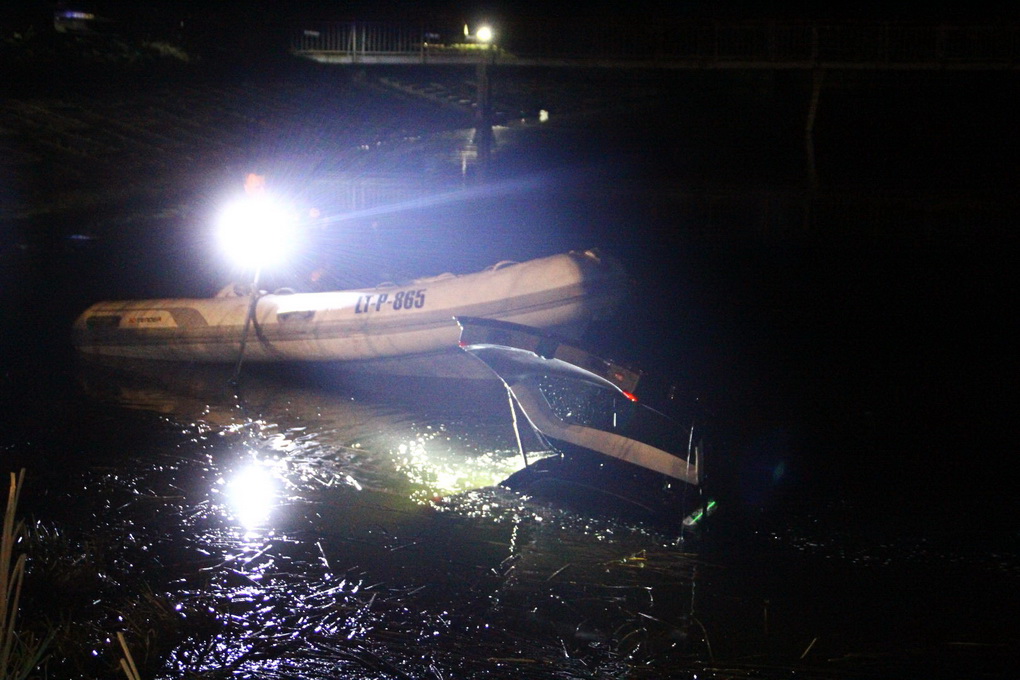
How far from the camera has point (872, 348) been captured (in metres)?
11.3

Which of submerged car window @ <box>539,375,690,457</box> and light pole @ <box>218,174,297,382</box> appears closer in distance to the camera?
submerged car window @ <box>539,375,690,457</box>

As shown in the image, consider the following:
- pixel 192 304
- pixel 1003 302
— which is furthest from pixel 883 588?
pixel 1003 302

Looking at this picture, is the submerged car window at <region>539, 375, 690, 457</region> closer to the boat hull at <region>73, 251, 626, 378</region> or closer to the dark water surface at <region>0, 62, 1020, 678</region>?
the dark water surface at <region>0, 62, 1020, 678</region>

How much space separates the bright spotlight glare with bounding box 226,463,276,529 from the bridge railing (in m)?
18.6

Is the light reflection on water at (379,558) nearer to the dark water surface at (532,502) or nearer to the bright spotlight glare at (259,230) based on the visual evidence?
the dark water surface at (532,502)

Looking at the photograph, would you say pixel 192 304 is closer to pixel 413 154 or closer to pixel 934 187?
pixel 413 154

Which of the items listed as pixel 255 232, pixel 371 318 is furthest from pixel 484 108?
pixel 371 318

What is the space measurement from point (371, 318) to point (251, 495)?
3.43 m

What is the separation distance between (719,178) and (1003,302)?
10322 mm

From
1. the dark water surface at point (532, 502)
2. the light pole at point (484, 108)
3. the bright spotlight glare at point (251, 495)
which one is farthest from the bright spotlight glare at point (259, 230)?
the light pole at point (484, 108)

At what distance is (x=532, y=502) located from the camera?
6.58 m

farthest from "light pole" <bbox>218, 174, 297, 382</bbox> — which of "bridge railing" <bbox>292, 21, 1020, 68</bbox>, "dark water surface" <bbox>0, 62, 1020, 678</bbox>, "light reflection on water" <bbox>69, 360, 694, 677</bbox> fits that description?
"bridge railing" <bbox>292, 21, 1020, 68</bbox>

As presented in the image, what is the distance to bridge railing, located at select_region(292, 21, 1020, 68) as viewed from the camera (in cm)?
2466

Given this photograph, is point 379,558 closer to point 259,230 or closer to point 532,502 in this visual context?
point 532,502
